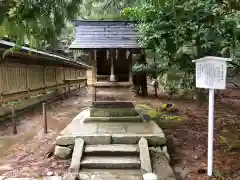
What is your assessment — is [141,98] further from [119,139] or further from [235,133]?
[119,139]

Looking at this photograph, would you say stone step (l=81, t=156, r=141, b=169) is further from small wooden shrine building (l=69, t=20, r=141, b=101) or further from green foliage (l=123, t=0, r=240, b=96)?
small wooden shrine building (l=69, t=20, r=141, b=101)

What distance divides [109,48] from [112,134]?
279cm

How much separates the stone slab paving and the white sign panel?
2.32m

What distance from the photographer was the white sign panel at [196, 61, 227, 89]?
5.12 meters

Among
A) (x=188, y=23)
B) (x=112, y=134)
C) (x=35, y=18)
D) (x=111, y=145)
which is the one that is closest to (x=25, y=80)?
(x=112, y=134)

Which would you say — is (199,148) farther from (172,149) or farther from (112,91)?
(112,91)

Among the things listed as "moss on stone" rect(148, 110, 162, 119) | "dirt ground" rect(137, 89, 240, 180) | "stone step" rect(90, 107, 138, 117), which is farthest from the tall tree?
"moss on stone" rect(148, 110, 162, 119)

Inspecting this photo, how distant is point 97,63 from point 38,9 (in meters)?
6.05

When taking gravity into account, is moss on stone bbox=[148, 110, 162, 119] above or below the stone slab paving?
above

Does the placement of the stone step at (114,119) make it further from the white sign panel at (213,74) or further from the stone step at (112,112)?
the white sign panel at (213,74)

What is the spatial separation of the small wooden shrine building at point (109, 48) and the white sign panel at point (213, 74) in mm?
2796

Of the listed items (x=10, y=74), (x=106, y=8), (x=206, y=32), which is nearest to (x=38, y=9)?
(x=206, y=32)

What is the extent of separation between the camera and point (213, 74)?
5.19m

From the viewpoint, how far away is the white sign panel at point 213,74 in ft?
16.8
